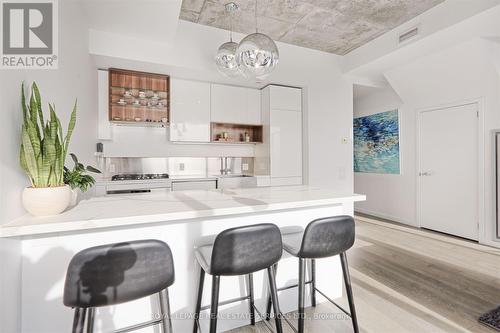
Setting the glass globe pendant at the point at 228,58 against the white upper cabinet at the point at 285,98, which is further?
the white upper cabinet at the point at 285,98

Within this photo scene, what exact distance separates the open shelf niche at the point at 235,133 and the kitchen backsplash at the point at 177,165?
0.35 metres

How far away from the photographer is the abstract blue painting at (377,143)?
185 inches

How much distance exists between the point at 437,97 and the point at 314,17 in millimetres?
2532

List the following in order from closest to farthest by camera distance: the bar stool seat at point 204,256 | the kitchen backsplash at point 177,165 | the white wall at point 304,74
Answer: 1. the bar stool seat at point 204,256
2. the white wall at point 304,74
3. the kitchen backsplash at point 177,165

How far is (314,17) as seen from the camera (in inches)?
122

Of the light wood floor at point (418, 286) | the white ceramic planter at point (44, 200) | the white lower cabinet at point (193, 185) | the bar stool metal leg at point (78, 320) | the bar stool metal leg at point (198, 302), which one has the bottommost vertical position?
the light wood floor at point (418, 286)

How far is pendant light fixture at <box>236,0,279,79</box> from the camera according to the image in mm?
1832

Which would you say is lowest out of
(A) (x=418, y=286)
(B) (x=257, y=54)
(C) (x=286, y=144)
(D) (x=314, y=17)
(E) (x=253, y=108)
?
(A) (x=418, y=286)

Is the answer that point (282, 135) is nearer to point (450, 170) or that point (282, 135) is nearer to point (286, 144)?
point (286, 144)

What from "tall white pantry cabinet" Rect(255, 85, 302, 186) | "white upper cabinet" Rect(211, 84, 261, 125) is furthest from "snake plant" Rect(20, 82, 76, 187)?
"tall white pantry cabinet" Rect(255, 85, 302, 186)

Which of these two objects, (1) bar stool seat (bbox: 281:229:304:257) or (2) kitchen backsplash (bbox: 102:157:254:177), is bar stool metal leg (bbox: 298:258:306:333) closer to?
(1) bar stool seat (bbox: 281:229:304:257)

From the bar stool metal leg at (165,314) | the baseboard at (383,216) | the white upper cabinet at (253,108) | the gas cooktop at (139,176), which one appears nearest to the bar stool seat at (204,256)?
the bar stool metal leg at (165,314)

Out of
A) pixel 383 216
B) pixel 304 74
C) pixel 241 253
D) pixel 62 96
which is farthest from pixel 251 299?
pixel 383 216

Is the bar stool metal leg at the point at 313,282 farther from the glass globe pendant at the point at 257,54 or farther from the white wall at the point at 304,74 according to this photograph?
the white wall at the point at 304,74
